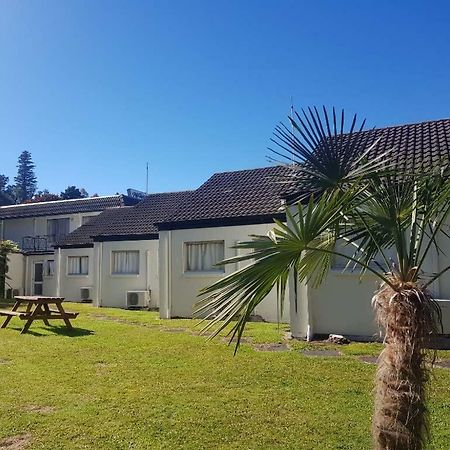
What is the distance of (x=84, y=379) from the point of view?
7.56 m

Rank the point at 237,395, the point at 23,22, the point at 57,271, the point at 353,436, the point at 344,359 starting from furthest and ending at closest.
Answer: the point at 57,271 → the point at 23,22 → the point at 344,359 → the point at 237,395 → the point at 353,436

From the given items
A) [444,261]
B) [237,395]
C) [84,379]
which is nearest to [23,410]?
[84,379]

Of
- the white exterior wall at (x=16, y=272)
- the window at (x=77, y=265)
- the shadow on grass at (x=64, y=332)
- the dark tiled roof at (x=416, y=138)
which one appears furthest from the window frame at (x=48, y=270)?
the dark tiled roof at (x=416, y=138)

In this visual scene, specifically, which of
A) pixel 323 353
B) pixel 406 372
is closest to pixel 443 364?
pixel 323 353

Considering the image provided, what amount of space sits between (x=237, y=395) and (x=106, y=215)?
23.1 meters

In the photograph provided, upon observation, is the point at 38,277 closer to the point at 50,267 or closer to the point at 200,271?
the point at 50,267

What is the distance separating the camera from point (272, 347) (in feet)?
35.6

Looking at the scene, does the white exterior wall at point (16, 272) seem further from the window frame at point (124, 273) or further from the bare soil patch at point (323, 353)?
the bare soil patch at point (323, 353)

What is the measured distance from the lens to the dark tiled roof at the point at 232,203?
1697 centimetres

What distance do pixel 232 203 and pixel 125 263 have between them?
812 centimetres

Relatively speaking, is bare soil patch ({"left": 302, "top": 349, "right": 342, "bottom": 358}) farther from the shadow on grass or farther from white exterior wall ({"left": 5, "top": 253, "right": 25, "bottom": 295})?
white exterior wall ({"left": 5, "top": 253, "right": 25, "bottom": 295})

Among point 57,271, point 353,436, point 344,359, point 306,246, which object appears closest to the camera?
point 306,246

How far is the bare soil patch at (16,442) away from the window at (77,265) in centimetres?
2321

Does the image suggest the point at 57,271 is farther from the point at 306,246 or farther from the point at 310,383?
the point at 306,246
